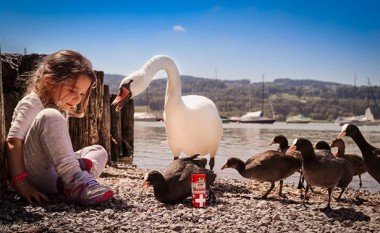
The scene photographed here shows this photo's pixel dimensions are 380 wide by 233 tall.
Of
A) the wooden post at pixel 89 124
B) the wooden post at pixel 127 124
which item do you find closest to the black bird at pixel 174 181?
the wooden post at pixel 89 124

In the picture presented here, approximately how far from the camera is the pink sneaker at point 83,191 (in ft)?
14.6

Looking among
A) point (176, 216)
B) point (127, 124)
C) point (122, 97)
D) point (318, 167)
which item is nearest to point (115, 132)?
point (127, 124)

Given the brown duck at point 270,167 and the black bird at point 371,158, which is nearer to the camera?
the black bird at point 371,158

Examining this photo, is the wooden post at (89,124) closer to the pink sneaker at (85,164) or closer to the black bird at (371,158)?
the pink sneaker at (85,164)

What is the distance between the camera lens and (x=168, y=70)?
766 cm

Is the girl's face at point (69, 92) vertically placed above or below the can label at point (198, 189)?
above

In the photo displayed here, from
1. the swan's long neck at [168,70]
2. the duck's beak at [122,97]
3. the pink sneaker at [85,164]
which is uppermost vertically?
the swan's long neck at [168,70]

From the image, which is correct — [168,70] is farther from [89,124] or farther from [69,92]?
[69,92]

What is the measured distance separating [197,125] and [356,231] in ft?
12.2

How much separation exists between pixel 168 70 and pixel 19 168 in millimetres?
3703

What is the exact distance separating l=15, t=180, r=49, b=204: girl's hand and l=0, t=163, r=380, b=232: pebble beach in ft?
0.24

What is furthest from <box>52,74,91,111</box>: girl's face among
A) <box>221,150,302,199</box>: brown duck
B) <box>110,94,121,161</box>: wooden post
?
<box>110,94,121,161</box>: wooden post

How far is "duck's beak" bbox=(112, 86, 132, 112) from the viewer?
694cm

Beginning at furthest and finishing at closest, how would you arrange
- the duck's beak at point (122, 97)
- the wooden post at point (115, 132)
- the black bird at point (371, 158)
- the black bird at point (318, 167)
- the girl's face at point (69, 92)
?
the wooden post at point (115, 132) → the duck's beak at point (122, 97) → the black bird at point (371, 158) → the black bird at point (318, 167) → the girl's face at point (69, 92)
